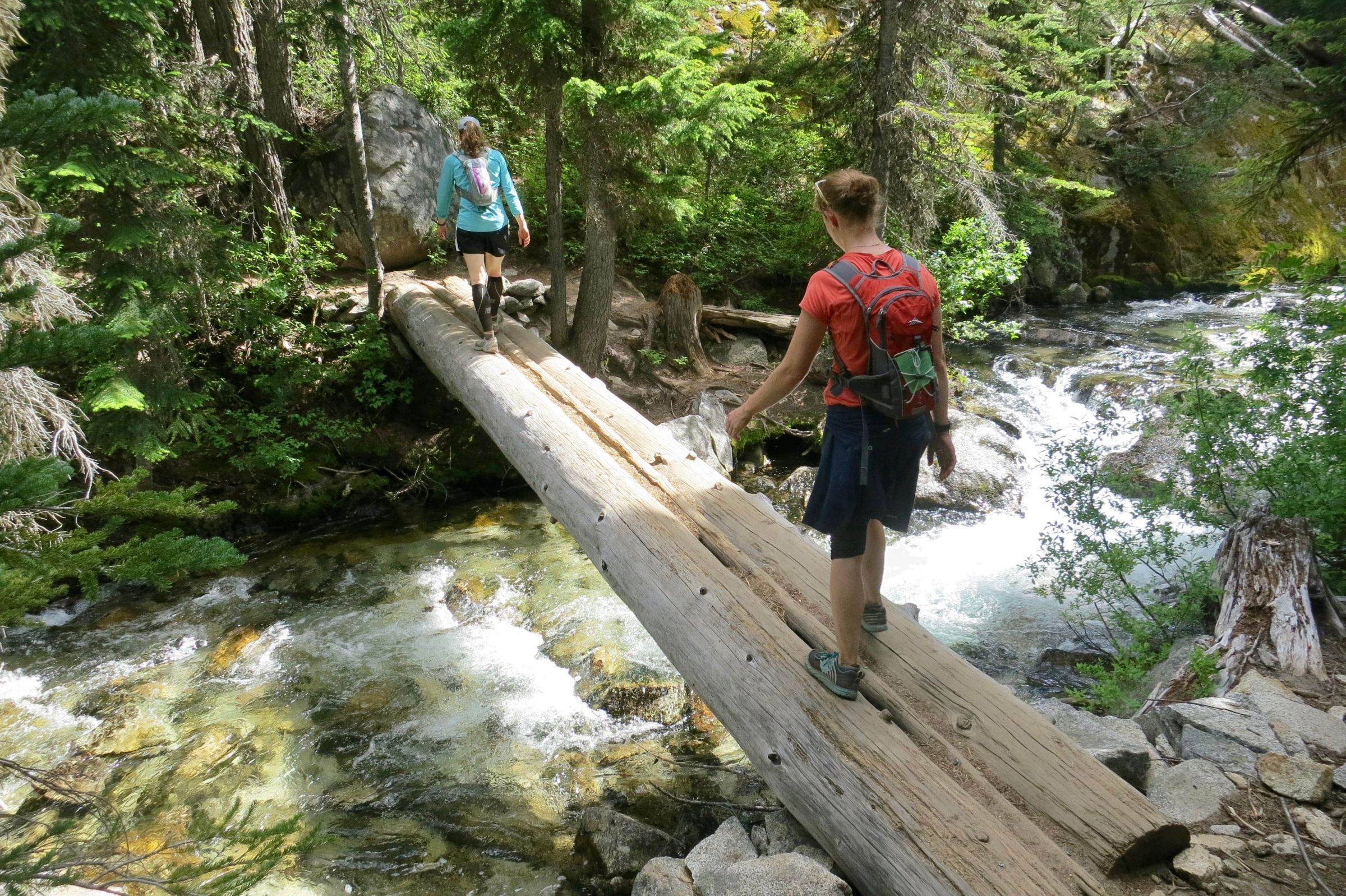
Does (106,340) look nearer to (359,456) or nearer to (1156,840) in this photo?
(1156,840)

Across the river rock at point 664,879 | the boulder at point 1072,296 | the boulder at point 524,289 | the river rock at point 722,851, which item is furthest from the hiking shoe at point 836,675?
the boulder at point 1072,296

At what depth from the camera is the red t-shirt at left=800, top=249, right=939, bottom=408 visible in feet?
9.96

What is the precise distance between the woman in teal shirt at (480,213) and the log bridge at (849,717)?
8.07ft

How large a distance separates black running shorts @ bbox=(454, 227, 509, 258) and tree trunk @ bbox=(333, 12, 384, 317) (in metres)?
2.80

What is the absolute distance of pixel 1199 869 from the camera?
2.90m

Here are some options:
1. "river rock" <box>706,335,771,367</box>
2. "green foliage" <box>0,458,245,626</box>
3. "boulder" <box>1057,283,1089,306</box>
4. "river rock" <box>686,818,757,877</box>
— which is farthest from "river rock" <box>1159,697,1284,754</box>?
"boulder" <box>1057,283,1089,306</box>

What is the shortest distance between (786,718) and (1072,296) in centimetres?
1719

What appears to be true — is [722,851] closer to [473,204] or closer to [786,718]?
[786,718]

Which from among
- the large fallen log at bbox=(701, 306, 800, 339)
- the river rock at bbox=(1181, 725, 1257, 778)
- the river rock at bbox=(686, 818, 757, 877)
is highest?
the large fallen log at bbox=(701, 306, 800, 339)

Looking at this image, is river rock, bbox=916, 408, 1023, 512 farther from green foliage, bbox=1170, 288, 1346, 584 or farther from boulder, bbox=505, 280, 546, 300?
boulder, bbox=505, 280, 546, 300

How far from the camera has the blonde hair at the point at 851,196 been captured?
10.1 feet

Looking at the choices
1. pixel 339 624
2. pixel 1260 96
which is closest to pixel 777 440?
pixel 339 624

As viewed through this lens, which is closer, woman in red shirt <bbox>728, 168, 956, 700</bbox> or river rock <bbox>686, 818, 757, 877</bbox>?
woman in red shirt <bbox>728, 168, 956, 700</bbox>

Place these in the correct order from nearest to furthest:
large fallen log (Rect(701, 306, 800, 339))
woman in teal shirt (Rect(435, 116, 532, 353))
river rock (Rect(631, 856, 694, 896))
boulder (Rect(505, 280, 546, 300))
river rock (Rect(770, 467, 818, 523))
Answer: river rock (Rect(631, 856, 694, 896))
woman in teal shirt (Rect(435, 116, 532, 353))
river rock (Rect(770, 467, 818, 523))
boulder (Rect(505, 280, 546, 300))
large fallen log (Rect(701, 306, 800, 339))
